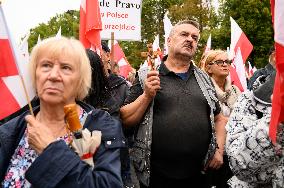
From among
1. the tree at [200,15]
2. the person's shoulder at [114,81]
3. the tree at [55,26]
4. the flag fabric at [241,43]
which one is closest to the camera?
the person's shoulder at [114,81]

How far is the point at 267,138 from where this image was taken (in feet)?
7.14

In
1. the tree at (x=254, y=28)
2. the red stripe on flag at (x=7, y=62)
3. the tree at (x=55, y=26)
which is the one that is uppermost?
the red stripe on flag at (x=7, y=62)

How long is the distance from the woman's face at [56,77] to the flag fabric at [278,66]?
3.03 feet

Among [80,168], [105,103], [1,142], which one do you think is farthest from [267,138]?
[105,103]

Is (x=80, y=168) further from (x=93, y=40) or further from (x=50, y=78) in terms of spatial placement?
(x=93, y=40)

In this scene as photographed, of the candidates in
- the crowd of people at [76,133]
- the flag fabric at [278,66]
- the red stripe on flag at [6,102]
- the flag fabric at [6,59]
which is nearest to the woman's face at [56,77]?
the crowd of people at [76,133]

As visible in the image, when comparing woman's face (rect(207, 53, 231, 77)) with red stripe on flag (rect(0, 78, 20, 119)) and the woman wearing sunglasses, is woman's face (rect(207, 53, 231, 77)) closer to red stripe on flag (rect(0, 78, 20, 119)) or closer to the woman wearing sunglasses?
the woman wearing sunglasses

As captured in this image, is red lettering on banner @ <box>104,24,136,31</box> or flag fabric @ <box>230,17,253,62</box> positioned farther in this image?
flag fabric @ <box>230,17,253,62</box>

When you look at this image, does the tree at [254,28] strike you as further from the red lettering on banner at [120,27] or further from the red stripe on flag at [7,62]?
the red stripe on flag at [7,62]

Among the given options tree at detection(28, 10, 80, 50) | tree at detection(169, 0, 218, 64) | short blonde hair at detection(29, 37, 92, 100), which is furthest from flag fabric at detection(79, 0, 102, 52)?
tree at detection(28, 10, 80, 50)

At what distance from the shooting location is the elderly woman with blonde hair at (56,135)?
2109 mm

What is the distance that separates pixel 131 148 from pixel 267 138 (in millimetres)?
2019

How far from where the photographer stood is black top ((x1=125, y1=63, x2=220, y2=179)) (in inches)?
157

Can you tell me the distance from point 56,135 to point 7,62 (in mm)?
524
